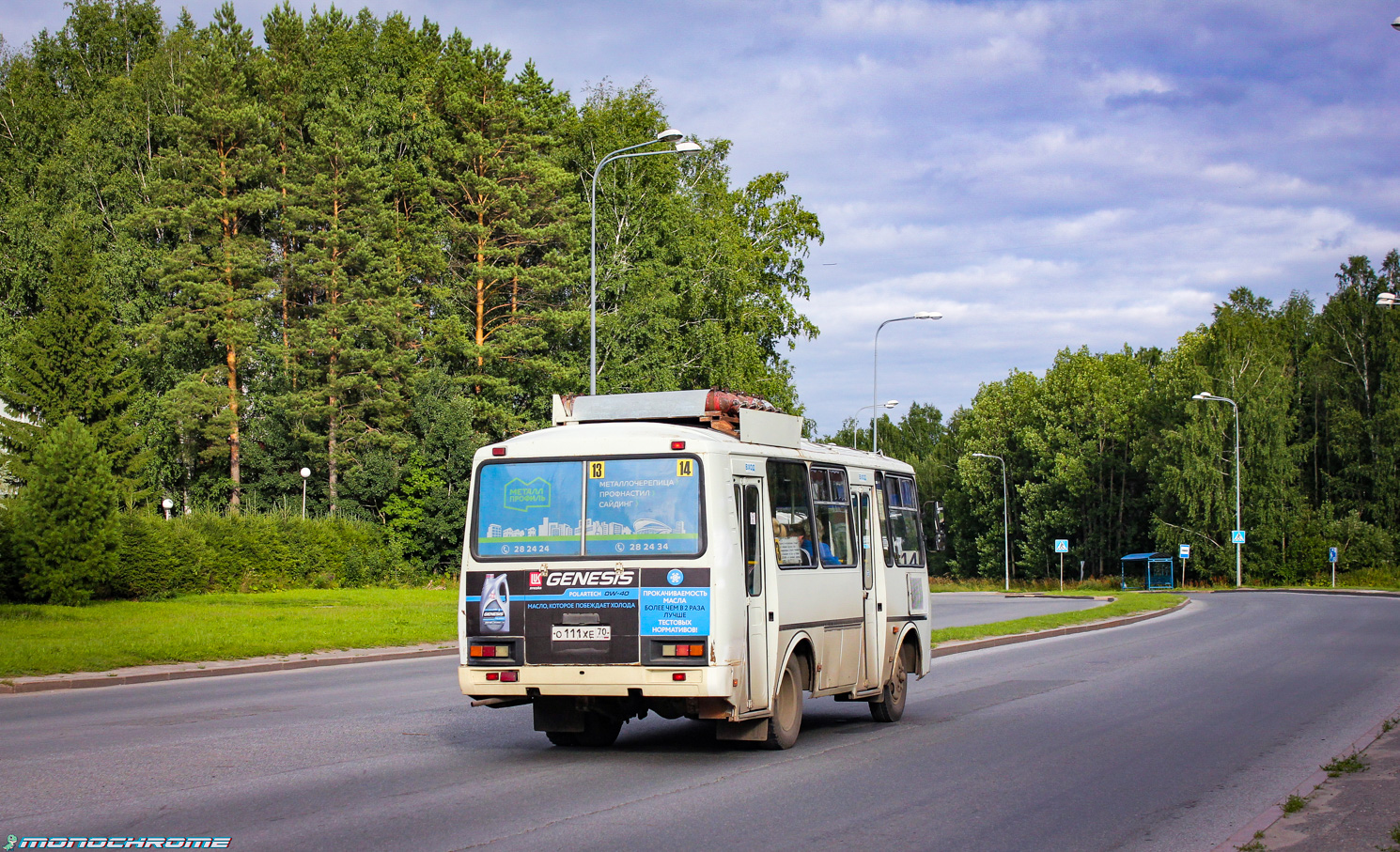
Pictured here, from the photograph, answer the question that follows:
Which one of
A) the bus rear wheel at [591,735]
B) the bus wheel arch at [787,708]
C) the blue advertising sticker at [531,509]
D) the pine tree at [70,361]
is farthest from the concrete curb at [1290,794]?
the pine tree at [70,361]

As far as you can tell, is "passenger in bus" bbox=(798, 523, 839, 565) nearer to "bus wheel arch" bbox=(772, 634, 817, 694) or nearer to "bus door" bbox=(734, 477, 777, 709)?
"bus wheel arch" bbox=(772, 634, 817, 694)

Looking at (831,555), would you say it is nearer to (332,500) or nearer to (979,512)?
(332,500)

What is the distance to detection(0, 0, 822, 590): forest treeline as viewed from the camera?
1976 inches

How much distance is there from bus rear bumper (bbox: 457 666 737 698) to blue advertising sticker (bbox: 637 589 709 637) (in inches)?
11.6

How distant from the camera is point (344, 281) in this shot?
170 ft

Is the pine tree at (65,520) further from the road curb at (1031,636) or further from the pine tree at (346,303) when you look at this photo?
the road curb at (1031,636)

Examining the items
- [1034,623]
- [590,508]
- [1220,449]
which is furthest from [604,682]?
[1220,449]

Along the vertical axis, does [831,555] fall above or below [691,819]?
above

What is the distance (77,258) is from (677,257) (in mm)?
22871

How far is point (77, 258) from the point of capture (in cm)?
4631

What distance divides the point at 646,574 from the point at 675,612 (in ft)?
1.32

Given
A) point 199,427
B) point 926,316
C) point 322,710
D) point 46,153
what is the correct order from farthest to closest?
point 46,153 < point 199,427 < point 926,316 < point 322,710

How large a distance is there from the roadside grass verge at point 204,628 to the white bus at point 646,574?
406 inches

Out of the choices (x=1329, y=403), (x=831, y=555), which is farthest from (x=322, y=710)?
(x=1329, y=403)
